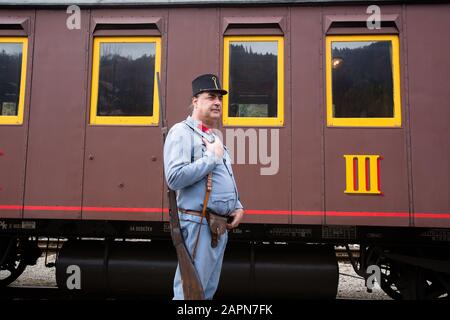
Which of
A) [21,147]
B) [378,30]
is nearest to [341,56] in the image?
[378,30]

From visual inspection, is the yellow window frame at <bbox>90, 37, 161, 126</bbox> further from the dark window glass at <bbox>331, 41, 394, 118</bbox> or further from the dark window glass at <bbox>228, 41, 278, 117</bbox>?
the dark window glass at <bbox>331, 41, 394, 118</bbox>

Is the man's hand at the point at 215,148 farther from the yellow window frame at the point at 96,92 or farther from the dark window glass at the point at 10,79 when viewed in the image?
the dark window glass at the point at 10,79

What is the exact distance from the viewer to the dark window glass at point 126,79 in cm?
386

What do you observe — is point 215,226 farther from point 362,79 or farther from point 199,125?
point 362,79

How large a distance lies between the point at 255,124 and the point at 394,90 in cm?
142

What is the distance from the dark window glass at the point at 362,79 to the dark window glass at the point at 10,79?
3.28 meters

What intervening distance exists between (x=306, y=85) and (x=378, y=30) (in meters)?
0.92

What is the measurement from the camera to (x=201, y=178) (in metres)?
2.24

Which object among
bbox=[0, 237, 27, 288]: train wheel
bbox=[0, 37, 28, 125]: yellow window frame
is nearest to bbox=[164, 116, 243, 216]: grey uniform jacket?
bbox=[0, 37, 28, 125]: yellow window frame

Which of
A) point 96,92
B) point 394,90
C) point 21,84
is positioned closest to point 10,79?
point 21,84

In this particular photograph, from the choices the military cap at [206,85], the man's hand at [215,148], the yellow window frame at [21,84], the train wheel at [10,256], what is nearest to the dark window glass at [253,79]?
the military cap at [206,85]
